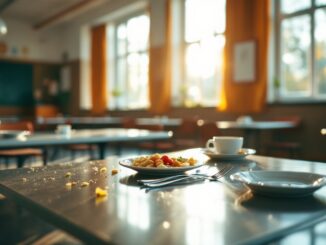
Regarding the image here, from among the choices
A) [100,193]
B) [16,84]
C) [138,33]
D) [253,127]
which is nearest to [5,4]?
[16,84]

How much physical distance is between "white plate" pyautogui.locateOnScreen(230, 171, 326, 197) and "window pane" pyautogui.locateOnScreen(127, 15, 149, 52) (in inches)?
319

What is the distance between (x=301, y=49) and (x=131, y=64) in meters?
4.72

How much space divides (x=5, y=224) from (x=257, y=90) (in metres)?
5.13

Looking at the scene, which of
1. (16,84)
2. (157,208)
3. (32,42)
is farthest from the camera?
(32,42)

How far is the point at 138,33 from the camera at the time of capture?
909 centimetres

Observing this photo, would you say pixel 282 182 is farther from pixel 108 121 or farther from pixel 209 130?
pixel 108 121

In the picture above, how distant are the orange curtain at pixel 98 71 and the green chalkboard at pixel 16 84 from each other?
2403 millimetres

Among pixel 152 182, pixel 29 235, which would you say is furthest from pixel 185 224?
pixel 29 235

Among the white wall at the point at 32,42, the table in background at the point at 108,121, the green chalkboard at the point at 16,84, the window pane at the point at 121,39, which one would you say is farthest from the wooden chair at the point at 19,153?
the white wall at the point at 32,42

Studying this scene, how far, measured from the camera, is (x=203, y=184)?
90 cm

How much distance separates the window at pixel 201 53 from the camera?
709cm

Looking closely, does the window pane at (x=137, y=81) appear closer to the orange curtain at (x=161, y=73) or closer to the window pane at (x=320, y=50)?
the orange curtain at (x=161, y=73)

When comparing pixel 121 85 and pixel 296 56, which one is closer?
pixel 296 56

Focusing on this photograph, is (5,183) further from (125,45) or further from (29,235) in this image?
(125,45)
